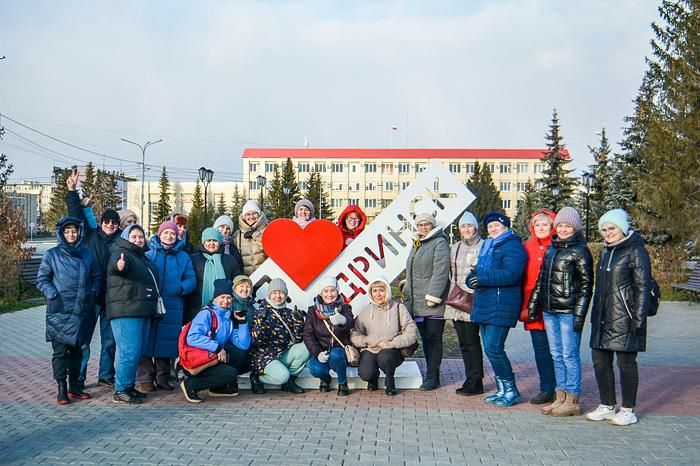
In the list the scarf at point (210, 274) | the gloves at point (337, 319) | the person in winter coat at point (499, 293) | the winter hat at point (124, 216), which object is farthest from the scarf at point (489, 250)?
the winter hat at point (124, 216)

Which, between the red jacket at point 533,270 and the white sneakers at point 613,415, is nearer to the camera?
the white sneakers at point 613,415

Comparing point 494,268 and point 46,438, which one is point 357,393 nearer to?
point 494,268

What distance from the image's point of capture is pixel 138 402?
658 cm

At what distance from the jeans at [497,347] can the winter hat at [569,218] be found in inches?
45.5

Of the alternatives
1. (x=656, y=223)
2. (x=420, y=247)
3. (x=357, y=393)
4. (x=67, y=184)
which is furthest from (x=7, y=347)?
(x=656, y=223)

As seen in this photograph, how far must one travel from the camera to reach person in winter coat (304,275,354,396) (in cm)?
694

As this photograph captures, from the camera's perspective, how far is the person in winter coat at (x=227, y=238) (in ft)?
26.8

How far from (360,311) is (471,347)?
1.32m

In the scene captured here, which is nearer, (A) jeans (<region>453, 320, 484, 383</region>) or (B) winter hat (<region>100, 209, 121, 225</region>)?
(A) jeans (<region>453, 320, 484, 383</region>)

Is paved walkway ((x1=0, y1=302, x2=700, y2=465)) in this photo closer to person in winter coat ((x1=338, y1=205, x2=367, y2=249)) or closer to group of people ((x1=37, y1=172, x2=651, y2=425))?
group of people ((x1=37, y1=172, x2=651, y2=425))

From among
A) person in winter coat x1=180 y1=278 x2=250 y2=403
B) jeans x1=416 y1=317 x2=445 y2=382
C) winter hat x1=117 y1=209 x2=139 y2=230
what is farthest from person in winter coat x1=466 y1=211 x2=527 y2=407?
winter hat x1=117 y1=209 x2=139 y2=230

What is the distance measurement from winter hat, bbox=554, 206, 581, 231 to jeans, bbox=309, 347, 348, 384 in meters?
2.53

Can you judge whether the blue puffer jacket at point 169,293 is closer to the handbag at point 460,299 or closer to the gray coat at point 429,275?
the gray coat at point 429,275

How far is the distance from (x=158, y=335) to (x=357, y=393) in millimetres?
2243
